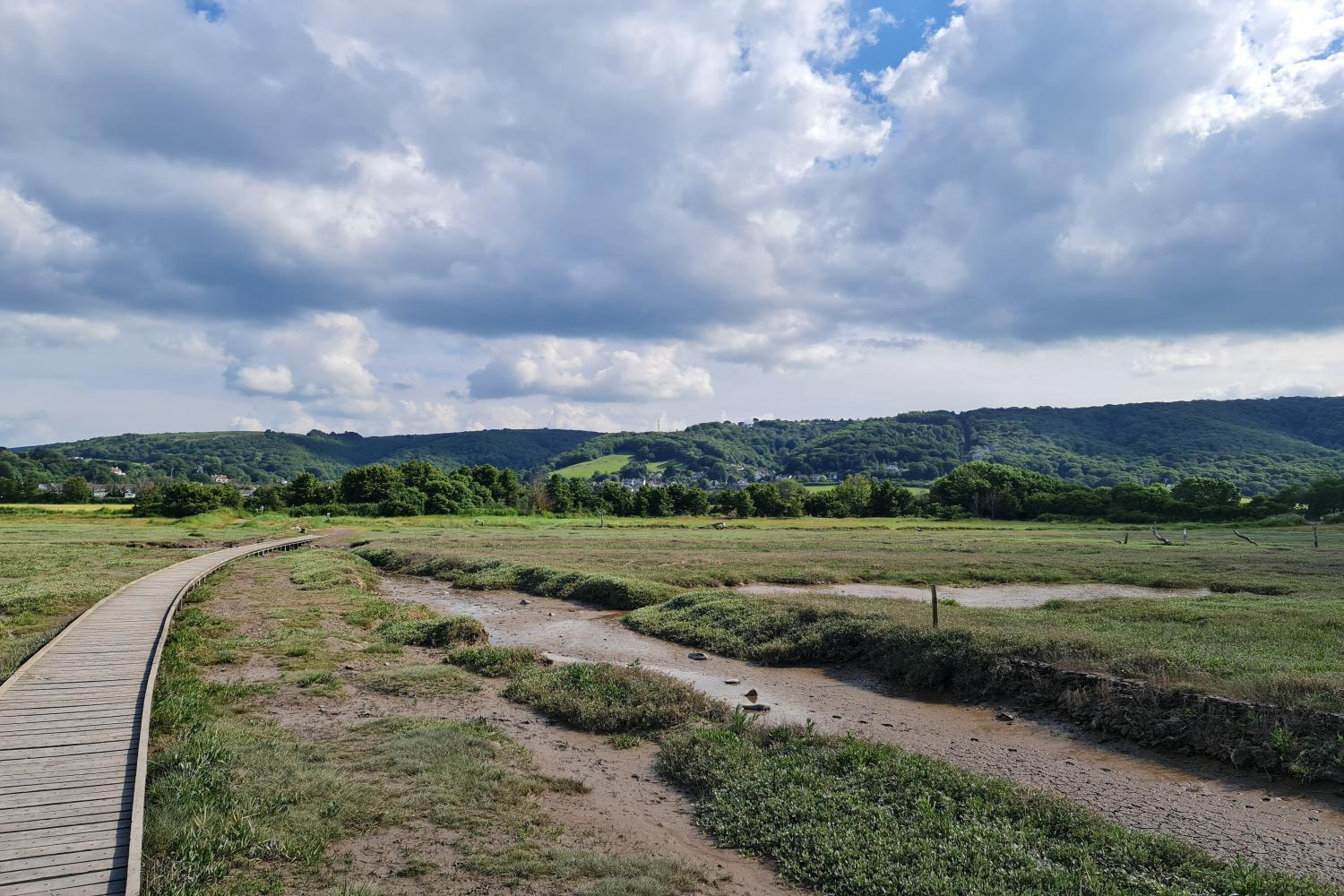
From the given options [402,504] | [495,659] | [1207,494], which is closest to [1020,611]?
[495,659]

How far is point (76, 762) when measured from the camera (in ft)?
32.4

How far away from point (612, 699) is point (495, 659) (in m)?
5.01

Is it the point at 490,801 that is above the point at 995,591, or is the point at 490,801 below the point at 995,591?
above

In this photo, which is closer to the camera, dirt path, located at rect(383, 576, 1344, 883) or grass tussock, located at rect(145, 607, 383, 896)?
grass tussock, located at rect(145, 607, 383, 896)

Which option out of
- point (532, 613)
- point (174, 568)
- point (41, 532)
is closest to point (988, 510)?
point (532, 613)

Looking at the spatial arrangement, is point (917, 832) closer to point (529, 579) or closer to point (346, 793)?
point (346, 793)

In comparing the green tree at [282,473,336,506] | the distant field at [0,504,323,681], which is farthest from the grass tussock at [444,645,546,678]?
the green tree at [282,473,336,506]

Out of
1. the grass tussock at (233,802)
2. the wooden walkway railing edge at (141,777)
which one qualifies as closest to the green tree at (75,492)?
the wooden walkway railing edge at (141,777)

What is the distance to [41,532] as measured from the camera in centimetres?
6031

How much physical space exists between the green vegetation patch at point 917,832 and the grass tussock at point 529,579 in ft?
61.7

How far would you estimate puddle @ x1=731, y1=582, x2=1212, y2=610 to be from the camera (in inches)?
1183

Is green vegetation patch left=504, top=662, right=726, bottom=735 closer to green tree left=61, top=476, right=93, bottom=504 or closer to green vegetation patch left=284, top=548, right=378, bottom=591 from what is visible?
Answer: green vegetation patch left=284, top=548, right=378, bottom=591

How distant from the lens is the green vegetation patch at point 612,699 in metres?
14.2

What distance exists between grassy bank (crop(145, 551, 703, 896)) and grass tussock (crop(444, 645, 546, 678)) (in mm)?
668
